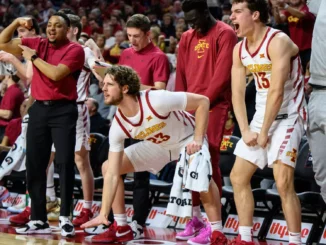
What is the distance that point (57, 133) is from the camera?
750 centimetres

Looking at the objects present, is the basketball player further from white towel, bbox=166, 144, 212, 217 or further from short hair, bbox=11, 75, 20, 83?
short hair, bbox=11, 75, 20, 83

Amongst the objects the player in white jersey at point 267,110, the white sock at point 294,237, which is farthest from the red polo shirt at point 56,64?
the white sock at point 294,237

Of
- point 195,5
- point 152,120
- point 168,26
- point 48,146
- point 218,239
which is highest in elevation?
point 195,5

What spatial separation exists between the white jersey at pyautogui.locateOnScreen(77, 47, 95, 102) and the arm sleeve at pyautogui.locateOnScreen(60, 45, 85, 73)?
614 millimetres

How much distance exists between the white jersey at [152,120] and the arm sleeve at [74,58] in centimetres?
90

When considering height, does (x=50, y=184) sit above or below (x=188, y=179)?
below

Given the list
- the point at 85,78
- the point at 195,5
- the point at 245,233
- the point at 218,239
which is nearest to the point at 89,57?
the point at 85,78

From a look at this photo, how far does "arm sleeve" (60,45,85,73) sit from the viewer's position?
24.5 ft

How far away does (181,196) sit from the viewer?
673cm

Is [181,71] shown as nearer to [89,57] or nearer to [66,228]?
[89,57]

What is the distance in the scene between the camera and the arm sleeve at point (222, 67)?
23.6 feet

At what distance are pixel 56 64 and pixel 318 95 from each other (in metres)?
2.97

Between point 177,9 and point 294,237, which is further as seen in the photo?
point 177,9

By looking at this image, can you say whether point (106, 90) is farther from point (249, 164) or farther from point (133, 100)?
point (249, 164)
